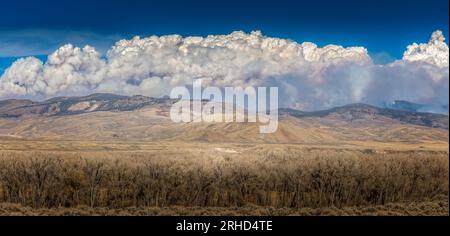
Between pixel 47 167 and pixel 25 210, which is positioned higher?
pixel 47 167

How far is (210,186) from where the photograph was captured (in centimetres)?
4331

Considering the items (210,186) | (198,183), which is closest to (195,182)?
(198,183)

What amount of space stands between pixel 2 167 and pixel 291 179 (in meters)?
24.4

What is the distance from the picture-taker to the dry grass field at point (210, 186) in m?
40.1

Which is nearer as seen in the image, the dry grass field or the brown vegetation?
the dry grass field

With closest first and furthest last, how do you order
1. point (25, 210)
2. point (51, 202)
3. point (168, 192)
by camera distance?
point (25, 210) < point (51, 202) < point (168, 192)

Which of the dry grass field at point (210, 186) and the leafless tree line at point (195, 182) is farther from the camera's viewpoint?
the leafless tree line at point (195, 182)

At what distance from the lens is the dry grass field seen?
4009 centimetres

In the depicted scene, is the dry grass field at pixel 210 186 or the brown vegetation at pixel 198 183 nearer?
the dry grass field at pixel 210 186

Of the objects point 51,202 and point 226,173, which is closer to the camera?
point 51,202

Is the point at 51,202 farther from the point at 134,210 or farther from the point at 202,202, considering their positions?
the point at 202,202
